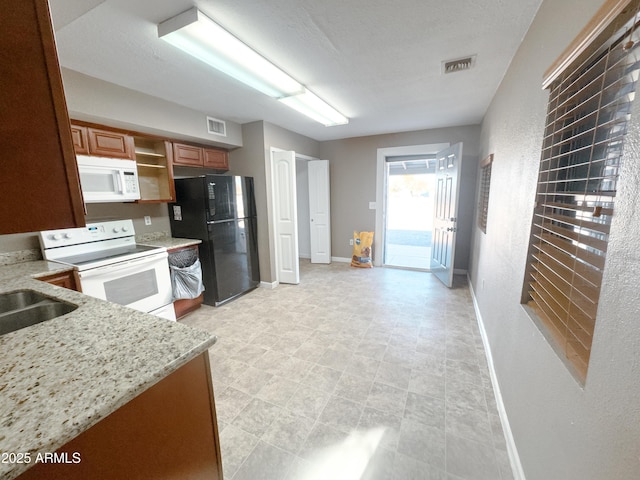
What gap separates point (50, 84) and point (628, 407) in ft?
5.68

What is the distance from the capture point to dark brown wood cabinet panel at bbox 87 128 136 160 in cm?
230

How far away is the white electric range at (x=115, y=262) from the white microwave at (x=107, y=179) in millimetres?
358

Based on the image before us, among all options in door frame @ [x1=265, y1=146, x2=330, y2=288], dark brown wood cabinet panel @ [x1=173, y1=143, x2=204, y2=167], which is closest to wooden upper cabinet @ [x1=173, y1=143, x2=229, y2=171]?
dark brown wood cabinet panel @ [x1=173, y1=143, x2=204, y2=167]

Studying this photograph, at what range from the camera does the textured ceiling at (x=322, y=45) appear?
138 cm

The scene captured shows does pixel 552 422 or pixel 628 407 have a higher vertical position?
pixel 628 407

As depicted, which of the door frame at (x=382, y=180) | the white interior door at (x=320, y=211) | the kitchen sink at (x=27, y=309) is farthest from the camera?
the white interior door at (x=320, y=211)

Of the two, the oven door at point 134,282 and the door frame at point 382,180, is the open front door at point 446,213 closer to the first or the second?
the door frame at point 382,180

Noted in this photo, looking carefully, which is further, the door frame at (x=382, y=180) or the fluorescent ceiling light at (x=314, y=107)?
the door frame at (x=382, y=180)

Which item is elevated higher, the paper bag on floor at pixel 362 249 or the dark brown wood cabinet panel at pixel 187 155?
the dark brown wood cabinet panel at pixel 187 155

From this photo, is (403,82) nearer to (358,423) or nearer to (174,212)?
(358,423)

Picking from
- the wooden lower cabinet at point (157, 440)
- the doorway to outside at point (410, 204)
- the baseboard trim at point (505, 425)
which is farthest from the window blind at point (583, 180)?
the doorway to outside at point (410, 204)

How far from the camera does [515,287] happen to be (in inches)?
59.0

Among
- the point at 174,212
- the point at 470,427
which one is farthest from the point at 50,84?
the point at 174,212

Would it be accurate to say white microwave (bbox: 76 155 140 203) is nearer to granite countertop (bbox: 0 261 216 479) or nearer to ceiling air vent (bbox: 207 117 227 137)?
ceiling air vent (bbox: 207 117 227 137)
